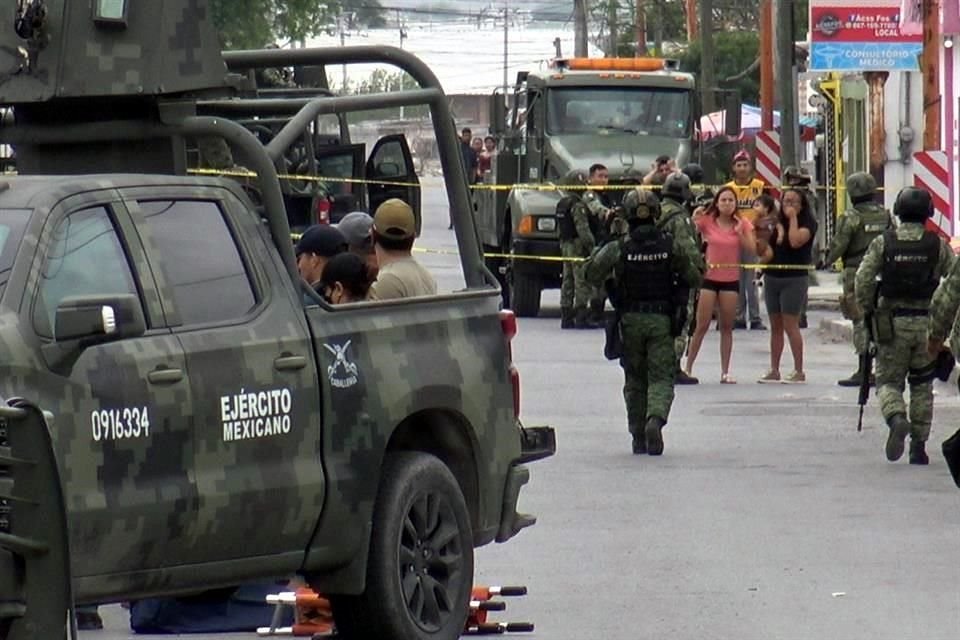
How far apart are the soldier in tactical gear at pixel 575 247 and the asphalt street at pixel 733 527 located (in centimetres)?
563

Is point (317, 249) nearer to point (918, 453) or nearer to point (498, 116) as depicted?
point (918, 453)

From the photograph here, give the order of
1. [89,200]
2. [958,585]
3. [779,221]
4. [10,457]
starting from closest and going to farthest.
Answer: [10,457] < [89,200] < [958,585] < [779,221]

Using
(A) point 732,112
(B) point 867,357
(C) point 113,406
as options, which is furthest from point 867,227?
(C) point 113,406

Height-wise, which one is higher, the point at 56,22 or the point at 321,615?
the point at 56,22

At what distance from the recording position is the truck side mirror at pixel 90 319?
654cm

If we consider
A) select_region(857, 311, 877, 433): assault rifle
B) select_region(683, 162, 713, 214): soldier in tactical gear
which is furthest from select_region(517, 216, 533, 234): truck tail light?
select_region(857, 311, 877, 433): assault rifle

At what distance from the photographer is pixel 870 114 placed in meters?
40.8

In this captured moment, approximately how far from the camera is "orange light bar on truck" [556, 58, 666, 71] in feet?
92.7

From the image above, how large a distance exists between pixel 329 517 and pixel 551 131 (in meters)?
20.1

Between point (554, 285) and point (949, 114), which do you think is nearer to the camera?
point (554, 285)

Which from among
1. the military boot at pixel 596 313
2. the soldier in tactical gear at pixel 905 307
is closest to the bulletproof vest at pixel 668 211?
the soldier in tactical gear at pixel 905 307

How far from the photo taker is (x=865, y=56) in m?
30.9

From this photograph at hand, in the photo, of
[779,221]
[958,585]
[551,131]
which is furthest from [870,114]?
[958,585]

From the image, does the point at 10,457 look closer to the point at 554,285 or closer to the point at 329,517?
the point at 329,517
